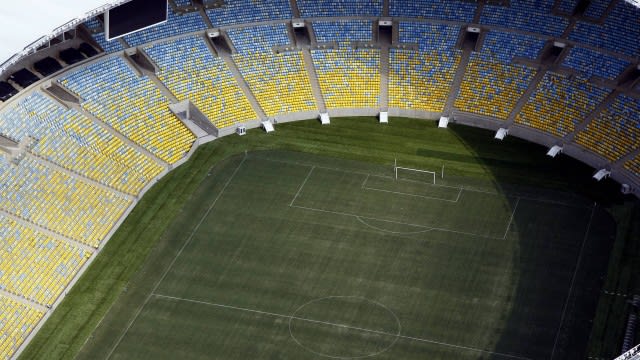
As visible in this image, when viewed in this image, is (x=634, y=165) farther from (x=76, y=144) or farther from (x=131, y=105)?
(x=76, y=144)

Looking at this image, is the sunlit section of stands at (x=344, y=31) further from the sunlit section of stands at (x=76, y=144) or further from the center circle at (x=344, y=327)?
the center circle at (x=344, y=327)

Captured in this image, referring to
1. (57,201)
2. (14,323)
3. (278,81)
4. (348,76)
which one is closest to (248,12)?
(278,81)

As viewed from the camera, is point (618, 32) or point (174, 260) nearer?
point (174, 260)

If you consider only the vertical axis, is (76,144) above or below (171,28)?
below

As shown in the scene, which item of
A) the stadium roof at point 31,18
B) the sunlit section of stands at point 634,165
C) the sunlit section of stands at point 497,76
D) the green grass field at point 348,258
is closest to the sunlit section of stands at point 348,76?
the green grass field at point 348,258

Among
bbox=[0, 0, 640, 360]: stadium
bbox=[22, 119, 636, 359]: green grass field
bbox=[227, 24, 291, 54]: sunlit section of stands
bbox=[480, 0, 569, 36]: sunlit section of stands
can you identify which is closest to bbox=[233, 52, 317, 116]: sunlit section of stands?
bbox=[0, 0, 640, 360]: stadium

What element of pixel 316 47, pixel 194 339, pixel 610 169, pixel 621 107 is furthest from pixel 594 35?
pixel 194 339

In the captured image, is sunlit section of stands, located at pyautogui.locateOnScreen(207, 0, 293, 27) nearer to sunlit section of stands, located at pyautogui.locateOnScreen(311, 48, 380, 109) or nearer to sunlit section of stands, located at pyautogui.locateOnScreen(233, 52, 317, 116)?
sunlit section of stands, located at pyautogui.locateOnScreen(233, 52, 317, 116)
